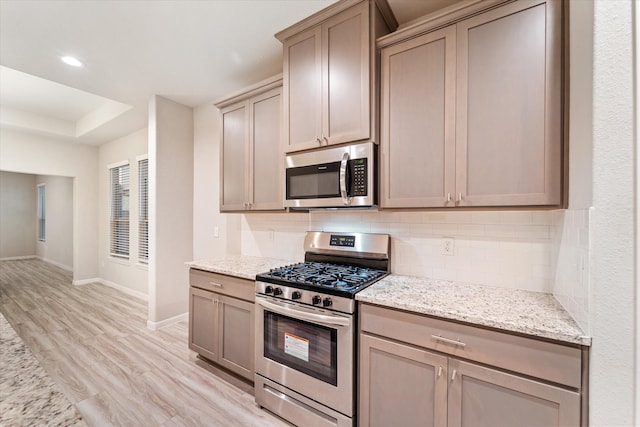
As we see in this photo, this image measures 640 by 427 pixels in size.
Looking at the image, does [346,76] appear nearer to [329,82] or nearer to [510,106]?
[329,82]

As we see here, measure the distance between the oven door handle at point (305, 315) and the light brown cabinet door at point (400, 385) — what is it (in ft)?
0.53

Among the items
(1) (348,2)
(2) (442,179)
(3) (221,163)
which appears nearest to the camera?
(2) (442,179)

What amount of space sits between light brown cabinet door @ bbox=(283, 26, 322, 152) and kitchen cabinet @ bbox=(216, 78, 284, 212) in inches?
8.1

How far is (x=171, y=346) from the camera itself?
117 inches

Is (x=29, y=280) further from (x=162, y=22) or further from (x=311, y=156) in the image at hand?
(x=311, y=156)

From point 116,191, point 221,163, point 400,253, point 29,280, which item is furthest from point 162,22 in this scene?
point 29,280

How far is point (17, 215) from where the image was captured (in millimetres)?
8500

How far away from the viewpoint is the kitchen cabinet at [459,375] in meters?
1.14

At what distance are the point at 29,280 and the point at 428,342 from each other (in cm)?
808

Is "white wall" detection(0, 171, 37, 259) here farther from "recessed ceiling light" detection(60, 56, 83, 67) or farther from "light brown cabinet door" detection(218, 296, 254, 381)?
"light brown cabinet door" detection(218, 296, 254, 381)

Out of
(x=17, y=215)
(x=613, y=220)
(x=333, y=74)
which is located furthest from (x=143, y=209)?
(x=17, y=215)

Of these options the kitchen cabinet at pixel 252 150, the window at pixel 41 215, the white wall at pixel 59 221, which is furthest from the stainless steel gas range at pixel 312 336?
the window at pixel 41 215

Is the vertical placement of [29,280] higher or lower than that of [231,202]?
lower

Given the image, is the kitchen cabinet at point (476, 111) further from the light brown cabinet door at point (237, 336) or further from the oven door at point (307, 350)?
the light brown cabinet door at point (237, 336)
